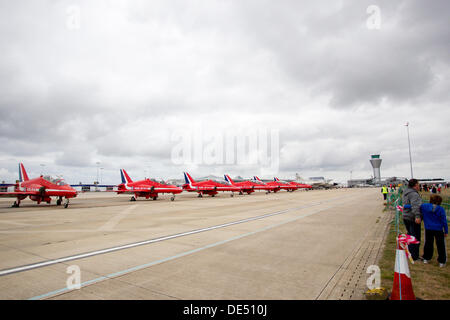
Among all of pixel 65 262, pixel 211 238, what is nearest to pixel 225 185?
pixel 211 238

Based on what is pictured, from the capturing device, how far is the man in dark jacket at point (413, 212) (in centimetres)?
592

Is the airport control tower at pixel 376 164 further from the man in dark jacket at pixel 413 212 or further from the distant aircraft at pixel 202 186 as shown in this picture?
the man in dark jacket at pixel 413 212

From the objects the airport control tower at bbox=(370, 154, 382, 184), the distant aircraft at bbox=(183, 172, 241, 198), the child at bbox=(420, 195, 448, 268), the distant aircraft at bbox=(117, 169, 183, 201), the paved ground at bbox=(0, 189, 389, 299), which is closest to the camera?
the paved ground at bbox=(0, 189, 389, 299)

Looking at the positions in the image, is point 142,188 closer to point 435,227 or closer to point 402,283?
point 435,227

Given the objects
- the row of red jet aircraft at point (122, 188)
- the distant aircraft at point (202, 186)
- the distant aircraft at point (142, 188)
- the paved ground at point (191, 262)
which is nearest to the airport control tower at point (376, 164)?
the row of red jet aircraft at point (122, 188)

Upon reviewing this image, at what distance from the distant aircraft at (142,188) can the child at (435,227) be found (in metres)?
24.2

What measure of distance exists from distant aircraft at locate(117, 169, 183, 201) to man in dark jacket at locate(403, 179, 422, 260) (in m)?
23.7

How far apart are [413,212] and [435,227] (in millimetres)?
582

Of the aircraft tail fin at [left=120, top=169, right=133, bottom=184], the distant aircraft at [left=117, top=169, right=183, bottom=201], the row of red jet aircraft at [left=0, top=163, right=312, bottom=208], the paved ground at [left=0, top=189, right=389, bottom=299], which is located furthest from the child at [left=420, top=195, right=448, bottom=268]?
the aircraft tail fin at [left=120, top=169, right=133, bottom=184]

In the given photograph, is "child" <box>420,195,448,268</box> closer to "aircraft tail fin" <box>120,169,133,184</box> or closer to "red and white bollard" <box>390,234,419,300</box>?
"red and white bollard" <box>390,234,419,300</box>

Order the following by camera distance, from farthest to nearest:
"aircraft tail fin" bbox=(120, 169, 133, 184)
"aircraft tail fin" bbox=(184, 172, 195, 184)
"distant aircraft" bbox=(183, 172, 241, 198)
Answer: "distant aircraft" bbox=(183, 172, 241, 198)
"aircraft tail fin" bbox=(184, 172, 195, 184)
"aircraft tail fin" bbox=(120, 169, 133, 184)

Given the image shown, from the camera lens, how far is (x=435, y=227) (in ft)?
18.2

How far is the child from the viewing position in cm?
546
